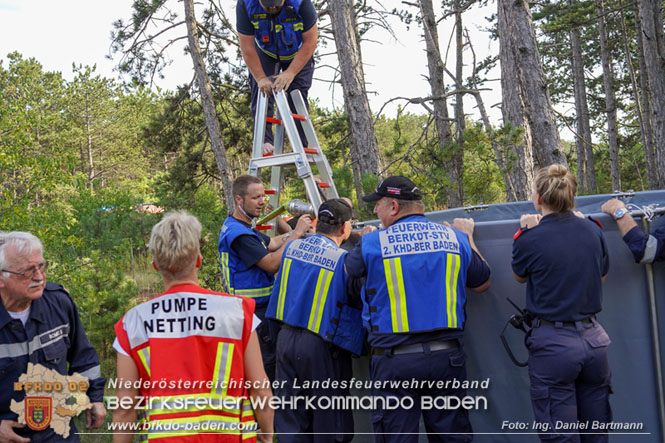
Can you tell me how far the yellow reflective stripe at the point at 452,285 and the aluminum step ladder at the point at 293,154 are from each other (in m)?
1.54

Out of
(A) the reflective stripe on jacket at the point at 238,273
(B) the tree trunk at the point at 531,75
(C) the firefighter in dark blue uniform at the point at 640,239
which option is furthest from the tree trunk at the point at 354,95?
(C) the firefighter in dark blue uniform at the point at 640,239

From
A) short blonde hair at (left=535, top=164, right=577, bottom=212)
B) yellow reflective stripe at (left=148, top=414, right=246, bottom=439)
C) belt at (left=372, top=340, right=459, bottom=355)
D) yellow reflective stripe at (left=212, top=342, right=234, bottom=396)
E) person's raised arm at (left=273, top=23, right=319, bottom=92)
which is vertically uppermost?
person's raised arm at (left=273, top=23, right=319, bottom=92)

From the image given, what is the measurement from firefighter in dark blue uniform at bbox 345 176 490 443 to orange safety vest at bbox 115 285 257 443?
1162 millimetres

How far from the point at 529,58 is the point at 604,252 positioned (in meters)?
3.93

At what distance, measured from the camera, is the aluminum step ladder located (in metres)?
4.73

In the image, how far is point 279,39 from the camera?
529cm

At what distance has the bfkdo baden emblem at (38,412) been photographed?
2.98m

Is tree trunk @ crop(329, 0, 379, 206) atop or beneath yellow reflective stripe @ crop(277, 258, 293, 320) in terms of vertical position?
atop

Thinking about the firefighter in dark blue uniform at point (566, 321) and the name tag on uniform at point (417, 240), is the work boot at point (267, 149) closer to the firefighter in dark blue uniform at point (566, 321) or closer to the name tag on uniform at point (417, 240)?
the name tag on uniform at point (417, 240)

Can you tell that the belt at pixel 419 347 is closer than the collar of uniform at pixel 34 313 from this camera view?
No

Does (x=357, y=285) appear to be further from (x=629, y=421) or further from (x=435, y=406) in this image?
(x=629, y=421)

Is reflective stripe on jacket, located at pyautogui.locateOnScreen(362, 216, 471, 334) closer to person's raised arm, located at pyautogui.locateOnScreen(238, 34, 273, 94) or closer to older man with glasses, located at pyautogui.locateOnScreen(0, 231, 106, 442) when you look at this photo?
older man with glasses, located at pyautogui.locateOnScreen(0, 231, 106, 442)

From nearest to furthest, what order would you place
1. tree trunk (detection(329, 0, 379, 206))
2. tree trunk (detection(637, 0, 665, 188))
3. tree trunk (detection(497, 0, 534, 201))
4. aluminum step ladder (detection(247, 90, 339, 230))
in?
aluminum step ladder (detection(247, 90, 339, 230))
tree trunk (detection(497, 0, 534, 201))
tree trunk (detection(329, 0, 379, 206))
tree trunk (detection(637, 0, 665, 188))

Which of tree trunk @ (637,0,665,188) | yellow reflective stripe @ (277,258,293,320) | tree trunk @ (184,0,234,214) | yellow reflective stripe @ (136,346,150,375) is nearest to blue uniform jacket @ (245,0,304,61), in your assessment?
yellow reflective stripe @ (277,258,293,320)
